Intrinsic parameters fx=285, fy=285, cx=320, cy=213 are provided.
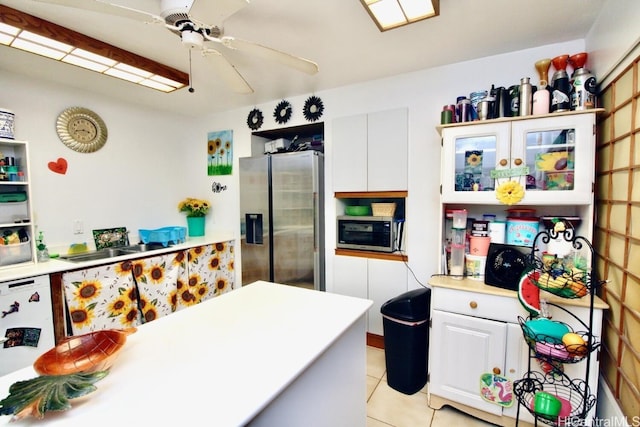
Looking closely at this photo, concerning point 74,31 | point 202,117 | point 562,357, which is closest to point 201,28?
point 74,31

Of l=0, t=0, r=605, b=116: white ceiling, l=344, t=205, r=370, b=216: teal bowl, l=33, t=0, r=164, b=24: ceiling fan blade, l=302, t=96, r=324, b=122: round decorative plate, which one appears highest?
l=0, t=0, r=605, b=116: white ceiling

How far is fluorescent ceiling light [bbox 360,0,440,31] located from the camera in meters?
1.42

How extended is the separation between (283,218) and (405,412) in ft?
6.33

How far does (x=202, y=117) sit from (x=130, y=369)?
3417mm

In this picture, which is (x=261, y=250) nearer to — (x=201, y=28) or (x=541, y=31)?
(x=201, y=28)

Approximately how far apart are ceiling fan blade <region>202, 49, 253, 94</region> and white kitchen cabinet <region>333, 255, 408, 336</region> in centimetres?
172

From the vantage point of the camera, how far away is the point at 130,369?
2.91 feet

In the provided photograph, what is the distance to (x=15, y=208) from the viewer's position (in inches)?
91.7

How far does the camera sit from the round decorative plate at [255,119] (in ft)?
10.6

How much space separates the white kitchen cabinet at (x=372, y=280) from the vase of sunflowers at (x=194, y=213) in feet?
6.04

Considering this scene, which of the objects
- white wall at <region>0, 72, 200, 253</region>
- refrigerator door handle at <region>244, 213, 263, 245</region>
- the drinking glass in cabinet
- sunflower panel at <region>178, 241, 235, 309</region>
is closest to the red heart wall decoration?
white wall at <region>0, 72, 200, 253</region>

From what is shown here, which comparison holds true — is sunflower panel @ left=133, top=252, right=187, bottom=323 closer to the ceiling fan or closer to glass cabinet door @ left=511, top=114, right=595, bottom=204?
the ceiling fan

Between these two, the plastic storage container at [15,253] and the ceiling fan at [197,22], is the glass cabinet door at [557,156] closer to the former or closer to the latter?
the ceiling fan at [197,22]

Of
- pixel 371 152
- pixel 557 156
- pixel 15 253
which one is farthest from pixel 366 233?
pixel 15 253
